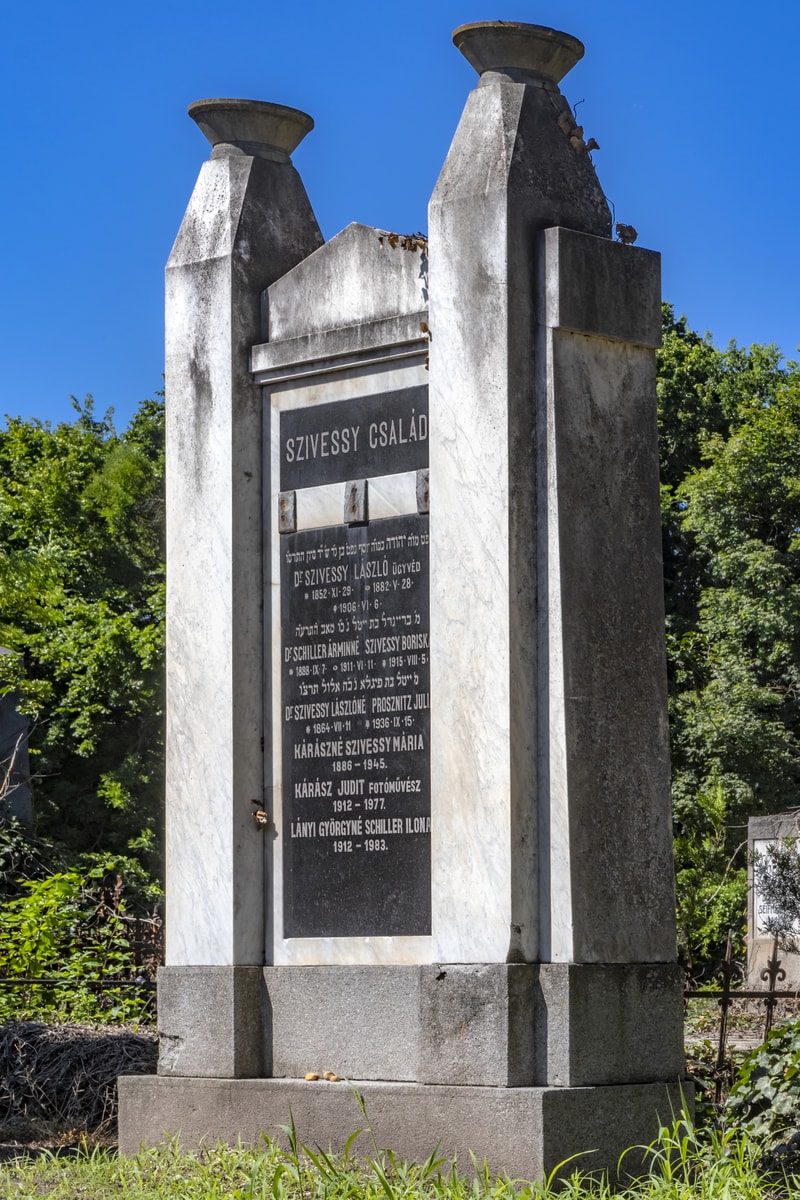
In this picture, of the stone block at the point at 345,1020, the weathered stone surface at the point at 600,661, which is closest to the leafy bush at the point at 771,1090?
the weathered stone surface at the point at 600,661

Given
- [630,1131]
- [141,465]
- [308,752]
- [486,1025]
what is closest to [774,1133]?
[630,1131]

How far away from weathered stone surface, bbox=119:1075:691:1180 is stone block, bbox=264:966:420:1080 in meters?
0.12

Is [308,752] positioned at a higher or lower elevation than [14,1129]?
higher

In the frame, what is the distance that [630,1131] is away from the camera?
639cm

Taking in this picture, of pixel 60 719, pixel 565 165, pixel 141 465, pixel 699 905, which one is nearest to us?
pixel 565 165

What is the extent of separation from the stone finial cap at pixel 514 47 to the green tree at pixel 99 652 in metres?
17.6

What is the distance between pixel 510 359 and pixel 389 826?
2.04 meters

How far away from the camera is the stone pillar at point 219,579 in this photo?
7.44 m

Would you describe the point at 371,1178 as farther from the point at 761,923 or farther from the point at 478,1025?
the point at 761,923

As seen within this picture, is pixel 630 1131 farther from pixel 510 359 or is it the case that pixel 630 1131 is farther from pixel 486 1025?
pixel 510 359

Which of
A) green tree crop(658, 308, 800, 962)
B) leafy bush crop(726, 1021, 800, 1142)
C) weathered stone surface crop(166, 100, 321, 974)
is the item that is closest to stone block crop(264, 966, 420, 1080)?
weathered stone surface crop(166, 100, 321, 974)

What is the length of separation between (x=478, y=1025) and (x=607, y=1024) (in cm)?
51

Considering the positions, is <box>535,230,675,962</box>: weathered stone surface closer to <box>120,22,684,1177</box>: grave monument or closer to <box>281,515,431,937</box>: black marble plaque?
<box>120,22,684,1177</box>: grave monument

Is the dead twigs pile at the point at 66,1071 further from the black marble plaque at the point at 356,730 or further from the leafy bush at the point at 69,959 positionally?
the black marble plaque at the point at 356,730
